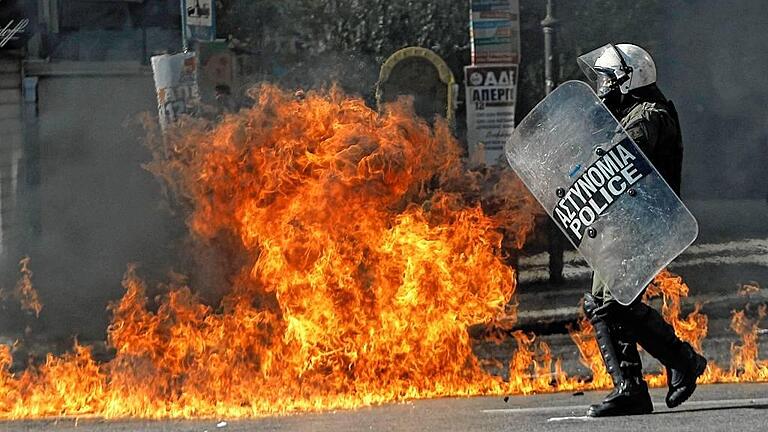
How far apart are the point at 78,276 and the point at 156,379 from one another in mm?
6147

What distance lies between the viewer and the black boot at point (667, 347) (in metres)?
6.30

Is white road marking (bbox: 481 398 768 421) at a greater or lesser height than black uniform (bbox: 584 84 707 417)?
lesser

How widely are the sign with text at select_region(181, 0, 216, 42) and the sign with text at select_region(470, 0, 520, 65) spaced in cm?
258

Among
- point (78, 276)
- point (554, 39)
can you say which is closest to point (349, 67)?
point (554, 39)

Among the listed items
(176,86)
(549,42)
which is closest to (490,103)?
(549,42)

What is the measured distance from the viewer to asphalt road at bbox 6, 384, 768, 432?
6.21 m

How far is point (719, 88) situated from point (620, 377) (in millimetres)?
8279

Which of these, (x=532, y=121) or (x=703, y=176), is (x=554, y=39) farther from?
(x=532, y=121)

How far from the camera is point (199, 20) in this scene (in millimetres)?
12852

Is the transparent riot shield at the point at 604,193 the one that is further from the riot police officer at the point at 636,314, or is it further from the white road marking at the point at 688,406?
the white road marking at the point at 688,406

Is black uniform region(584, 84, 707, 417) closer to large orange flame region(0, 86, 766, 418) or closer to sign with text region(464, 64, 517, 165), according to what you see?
large orange flame region(0, 86, 766, 418)

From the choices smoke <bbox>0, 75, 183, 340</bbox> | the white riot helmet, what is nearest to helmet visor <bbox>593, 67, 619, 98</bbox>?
the white riot helmet

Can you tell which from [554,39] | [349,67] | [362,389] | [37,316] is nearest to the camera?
[362,389]

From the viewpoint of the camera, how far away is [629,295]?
20.3 ft
